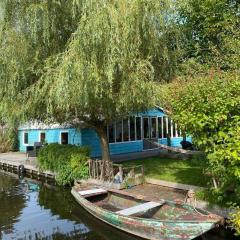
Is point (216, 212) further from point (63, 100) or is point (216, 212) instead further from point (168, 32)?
point (168, 32)

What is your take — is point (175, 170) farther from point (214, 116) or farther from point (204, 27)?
point (214, 116)

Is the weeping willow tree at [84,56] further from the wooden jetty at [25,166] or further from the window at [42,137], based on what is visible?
the window at [42,137]

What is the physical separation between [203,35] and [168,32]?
2.12 m

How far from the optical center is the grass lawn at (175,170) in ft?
46.8

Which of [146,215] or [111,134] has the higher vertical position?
[111,134]

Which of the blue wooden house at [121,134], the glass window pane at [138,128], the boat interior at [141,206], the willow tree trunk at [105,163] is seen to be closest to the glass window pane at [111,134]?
the blue wooden house at [121,134]

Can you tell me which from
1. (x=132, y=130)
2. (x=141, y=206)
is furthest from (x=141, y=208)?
(x=132, y=130)

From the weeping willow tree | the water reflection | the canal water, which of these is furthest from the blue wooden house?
the weeping willow tree

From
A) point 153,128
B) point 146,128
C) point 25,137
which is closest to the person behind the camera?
point 146,128

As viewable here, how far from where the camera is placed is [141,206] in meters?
10.9

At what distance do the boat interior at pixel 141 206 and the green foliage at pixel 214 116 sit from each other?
1.33 meters

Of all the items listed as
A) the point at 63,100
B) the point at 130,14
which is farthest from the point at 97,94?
the point at 130,14

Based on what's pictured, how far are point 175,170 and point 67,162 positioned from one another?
4.76m

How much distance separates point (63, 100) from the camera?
1232 cm
